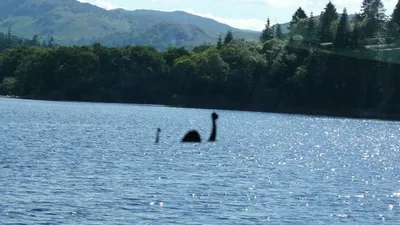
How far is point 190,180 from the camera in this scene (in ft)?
213

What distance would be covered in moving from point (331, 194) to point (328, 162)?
2774 centimetres

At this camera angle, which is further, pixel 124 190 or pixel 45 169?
pixel 45 169

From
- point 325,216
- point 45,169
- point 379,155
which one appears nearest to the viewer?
point 325,216

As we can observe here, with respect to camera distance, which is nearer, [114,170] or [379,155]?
[114,170]

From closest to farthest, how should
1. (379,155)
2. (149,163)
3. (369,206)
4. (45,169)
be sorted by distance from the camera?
(369,206), (45,169), (149,163), (379,155)

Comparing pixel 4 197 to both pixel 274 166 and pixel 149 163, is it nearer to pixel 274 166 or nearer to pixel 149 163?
pixel 149 163

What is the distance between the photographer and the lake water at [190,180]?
4922 cm

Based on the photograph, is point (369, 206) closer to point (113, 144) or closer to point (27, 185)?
point (27, 185)

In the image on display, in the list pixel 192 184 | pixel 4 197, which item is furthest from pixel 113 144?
pixel 4 197

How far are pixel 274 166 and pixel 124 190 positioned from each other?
84.7 ft

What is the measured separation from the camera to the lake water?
49219mm

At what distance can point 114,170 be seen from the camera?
229ft

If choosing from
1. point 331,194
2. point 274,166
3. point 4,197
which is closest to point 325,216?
point 331,194

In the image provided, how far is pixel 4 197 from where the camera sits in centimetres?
5216
